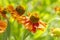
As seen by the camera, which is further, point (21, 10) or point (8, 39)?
point (21, 10)

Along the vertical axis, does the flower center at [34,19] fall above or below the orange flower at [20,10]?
below

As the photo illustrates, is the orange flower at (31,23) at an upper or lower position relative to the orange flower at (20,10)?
lower

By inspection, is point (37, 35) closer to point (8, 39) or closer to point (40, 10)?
point (8, 39)

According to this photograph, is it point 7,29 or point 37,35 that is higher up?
point 7,29

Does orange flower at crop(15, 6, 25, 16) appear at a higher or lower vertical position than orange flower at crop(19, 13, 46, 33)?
higher

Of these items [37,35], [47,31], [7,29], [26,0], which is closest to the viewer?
[7,29]

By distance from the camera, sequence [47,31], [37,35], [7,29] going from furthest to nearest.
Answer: [37,35] < [47,31] < [7,29]

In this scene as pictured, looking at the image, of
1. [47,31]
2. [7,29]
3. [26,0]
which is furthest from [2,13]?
[26,0]

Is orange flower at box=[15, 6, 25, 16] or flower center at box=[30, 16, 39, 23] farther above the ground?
orange flower at box=[15, 6, 25, 16]

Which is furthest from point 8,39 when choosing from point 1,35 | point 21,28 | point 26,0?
point 26,0
